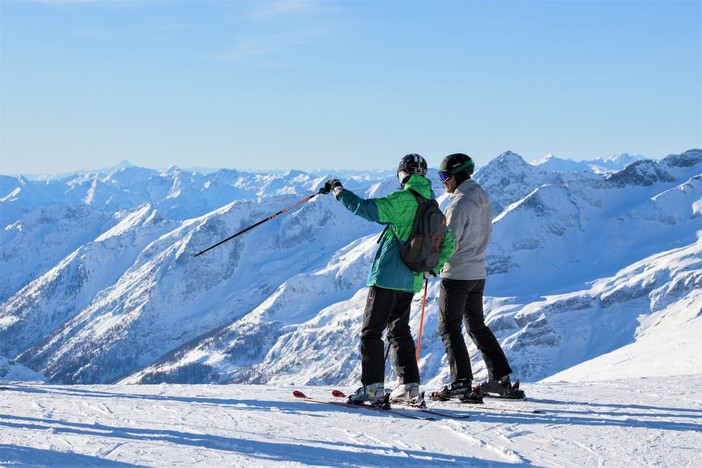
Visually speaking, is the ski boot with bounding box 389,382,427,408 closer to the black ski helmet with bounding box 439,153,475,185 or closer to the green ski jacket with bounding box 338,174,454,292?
the green ski jacket with bounding box 338,174,454,292

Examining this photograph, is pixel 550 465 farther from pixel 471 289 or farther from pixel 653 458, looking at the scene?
pixel 471 289

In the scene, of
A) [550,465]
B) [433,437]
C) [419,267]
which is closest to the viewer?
[550,465]

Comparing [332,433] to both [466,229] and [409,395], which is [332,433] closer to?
[409,395]

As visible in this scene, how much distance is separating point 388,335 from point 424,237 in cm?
134

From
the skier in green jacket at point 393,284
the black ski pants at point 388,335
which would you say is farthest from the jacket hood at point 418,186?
the black ski pants at point 388,335

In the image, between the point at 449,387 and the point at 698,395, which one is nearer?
the point at 449,387

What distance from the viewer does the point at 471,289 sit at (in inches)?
403

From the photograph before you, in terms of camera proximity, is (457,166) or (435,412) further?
(457,166)

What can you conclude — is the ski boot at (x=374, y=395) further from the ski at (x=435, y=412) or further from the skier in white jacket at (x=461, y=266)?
the skier in white jacket at (x=461, y=266)

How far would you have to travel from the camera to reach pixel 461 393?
10172 mm

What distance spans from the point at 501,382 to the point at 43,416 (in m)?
5.52

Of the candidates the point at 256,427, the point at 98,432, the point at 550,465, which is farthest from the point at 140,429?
the point at 550,465

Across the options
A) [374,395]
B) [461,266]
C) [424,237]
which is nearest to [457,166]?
[461,266]

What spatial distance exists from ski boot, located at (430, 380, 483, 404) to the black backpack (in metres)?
1.92
